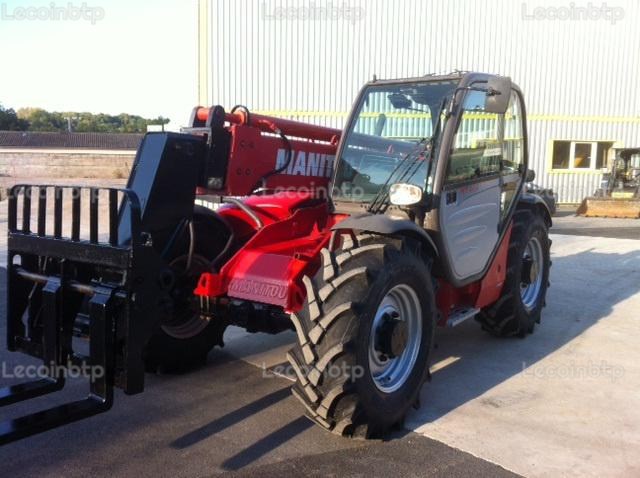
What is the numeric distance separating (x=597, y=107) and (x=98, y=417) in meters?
22.5

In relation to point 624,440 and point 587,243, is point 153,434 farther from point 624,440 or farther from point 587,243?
point 587,243

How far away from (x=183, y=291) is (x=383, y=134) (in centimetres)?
200

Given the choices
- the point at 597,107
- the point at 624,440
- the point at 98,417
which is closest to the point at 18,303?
the point at 98,417

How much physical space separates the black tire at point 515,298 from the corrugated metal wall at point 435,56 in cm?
1619

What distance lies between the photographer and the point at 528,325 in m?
6.07

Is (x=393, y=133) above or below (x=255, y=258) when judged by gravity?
above

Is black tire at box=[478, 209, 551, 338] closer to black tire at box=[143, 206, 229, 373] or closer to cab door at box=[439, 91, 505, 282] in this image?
cab door at box=[439, 91, 505, 282]

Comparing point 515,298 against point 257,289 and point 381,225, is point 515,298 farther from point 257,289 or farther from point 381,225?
point 257,289

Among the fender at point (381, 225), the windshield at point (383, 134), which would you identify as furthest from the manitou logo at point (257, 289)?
the windshield at point (383, 134)

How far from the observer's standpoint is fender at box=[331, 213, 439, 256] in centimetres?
383

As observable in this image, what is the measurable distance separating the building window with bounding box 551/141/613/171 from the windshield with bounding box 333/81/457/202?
772 inches

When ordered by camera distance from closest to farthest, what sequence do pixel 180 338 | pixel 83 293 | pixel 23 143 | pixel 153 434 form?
pixel 83 293 → pixel 153 434 → pixel 180 338 → pixel 23 143

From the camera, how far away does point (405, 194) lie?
14.1 feet

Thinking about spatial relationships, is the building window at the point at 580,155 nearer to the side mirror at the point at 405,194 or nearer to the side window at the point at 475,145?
the side window at the point at 475,145
